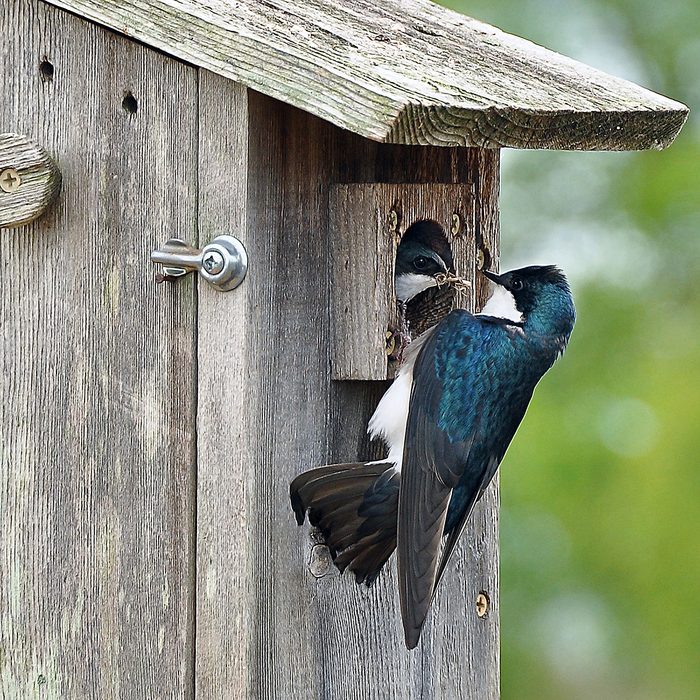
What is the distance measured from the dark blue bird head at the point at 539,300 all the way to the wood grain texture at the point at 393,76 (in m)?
0.26

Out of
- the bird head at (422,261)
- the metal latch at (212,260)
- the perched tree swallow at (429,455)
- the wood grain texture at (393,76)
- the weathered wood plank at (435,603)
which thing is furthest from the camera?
the bird head at (422,261)

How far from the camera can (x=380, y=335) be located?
2.02m

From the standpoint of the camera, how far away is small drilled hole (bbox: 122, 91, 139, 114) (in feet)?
6.56

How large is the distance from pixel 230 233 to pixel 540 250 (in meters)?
3.03

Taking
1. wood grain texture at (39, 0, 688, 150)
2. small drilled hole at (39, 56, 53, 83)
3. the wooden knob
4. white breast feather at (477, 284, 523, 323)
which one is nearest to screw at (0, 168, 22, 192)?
the wooden knob

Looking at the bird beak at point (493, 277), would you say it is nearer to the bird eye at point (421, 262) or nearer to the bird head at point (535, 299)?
the bird head at point (535, 299)

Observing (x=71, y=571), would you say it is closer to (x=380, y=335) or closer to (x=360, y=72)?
(x=380, y=335)

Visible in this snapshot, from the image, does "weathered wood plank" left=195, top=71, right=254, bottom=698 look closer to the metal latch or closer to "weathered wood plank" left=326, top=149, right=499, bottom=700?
the metal latch

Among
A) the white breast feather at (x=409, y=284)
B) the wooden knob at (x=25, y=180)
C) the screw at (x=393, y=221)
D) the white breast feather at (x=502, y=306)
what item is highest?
the wooden knob at (x=25, y=180)

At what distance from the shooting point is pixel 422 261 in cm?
223

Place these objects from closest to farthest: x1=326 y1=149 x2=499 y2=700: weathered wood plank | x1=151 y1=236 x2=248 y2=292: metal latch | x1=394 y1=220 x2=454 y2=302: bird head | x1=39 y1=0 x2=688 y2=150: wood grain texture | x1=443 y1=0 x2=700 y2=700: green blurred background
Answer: x1=39 y1=0 x2=688 y2=150: wood grain texture → x1=151 y1=236 x2=248 y2=292: metal latch → x1=326 y1=149 x2=499 y2=700: weathered wood plank → x1=394 y1=220 x2=454 y2=302: bird head → x1=443 y1=0 x2=700 y2=700: green blurred background

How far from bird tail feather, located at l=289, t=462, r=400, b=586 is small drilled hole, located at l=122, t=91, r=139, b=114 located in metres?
0.57

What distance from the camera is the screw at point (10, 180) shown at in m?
2.04

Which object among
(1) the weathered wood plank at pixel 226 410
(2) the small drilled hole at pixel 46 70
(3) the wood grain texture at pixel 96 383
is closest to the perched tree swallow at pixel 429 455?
(1) the weathered wood plank at pixel 226 410
